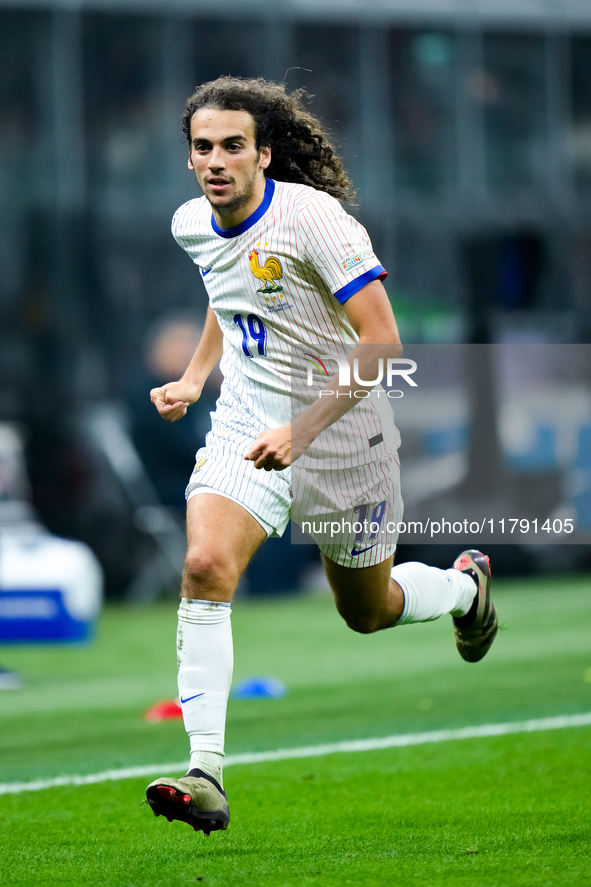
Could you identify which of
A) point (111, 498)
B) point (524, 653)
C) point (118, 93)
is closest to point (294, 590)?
point (111, 498)

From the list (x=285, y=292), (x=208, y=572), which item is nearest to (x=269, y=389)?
(x=285, y=292)

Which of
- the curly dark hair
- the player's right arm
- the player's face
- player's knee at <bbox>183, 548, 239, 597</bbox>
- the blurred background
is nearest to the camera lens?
player's knee at <bbox>183, 548, 239, 597</bbox>

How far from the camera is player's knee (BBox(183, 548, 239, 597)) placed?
4.52 meters

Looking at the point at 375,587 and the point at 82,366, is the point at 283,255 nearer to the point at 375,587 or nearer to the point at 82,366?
the point at 375,587

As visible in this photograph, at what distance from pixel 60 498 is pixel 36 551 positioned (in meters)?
4.45

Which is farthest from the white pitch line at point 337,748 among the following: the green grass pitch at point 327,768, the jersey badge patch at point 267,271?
the jersey badge patch at point 267,271

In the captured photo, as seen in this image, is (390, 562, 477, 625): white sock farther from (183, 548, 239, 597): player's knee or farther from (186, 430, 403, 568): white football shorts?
(183, 548, 239, 597): player's knee

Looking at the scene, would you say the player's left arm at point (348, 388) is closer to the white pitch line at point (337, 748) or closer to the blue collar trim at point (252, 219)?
the blue collar trim at point (252, 219)

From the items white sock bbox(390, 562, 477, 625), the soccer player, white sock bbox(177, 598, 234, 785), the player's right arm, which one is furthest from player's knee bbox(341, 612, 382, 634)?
the player's right arm

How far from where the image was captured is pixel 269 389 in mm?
4984

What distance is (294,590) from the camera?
14953mm

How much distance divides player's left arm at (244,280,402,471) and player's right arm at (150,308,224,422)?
73 centimetres

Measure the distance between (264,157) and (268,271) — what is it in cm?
42

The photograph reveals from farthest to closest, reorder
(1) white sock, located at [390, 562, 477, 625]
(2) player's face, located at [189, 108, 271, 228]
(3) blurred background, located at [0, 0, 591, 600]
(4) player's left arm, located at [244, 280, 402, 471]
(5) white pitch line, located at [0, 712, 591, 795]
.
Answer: (3) blurred background, located at [0, 0, 591, 600]
(5) white pitch line, located at [0, 712, 591, 795]
(1) white sock, located at [390, 562, 477, 625]
(2) player's face, located at [189, 108, 271, 228]
(4) player's left arm, located at [244, 280, 402, 471]
